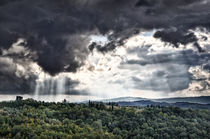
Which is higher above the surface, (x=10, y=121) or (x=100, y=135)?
(x=10, y=121)

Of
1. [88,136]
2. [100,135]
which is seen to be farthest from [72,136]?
[100,135]

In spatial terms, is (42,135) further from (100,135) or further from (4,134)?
(100,135)

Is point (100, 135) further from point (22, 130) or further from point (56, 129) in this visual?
point (22, 130)

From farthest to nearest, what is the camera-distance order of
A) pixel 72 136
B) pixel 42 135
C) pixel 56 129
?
pixel 56 129
pixel 72 136
pixel 42 135

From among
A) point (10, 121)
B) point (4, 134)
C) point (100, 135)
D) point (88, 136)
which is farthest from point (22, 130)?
point (100, 135)

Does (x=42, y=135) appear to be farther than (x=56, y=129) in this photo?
No

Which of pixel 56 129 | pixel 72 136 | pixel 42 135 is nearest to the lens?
pixel 42 135

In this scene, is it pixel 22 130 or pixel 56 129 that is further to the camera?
pixel 56 129
